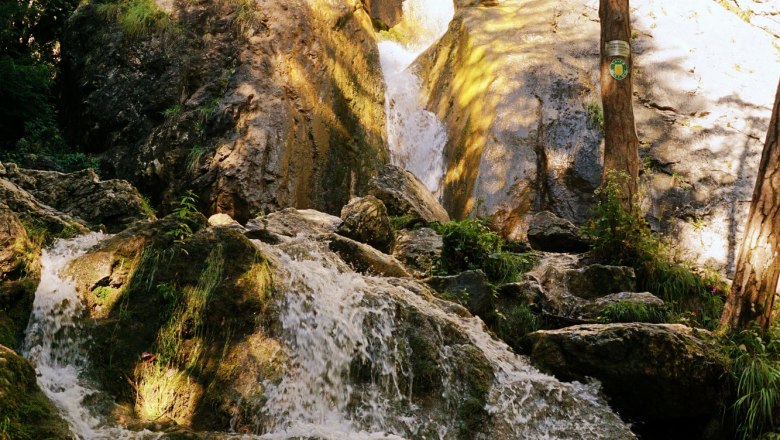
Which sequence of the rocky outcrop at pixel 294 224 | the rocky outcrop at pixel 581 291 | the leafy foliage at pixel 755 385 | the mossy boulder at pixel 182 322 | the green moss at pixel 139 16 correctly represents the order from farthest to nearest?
the green moss at pixel 139 16, the rocky outcrop at pixel 294 224, the rocky outcrop at pixel 581 291, the leafy foliage at pixel 755 385, the mossy boulder at pixel 182 322

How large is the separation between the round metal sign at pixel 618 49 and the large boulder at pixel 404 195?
325 cm

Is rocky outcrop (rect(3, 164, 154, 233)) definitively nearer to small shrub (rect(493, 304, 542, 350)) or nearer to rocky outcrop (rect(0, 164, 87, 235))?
rocky outcrop (rect(0, 164, 87, 235))

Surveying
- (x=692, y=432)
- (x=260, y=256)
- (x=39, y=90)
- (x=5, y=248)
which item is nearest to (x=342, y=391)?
(x=260, y=256)

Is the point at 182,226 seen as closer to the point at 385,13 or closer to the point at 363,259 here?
the point at 363,259

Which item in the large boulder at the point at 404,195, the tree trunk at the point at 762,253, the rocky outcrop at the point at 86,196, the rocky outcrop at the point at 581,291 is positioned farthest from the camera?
the large boulder at the point at 404,195

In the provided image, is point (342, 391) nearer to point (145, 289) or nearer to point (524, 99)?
point (145, 289)

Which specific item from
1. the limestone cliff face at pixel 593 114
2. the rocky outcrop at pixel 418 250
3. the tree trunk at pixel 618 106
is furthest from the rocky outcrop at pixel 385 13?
the rocky outcrop at pixel 418 250

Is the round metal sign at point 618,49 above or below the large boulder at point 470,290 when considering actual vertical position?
above

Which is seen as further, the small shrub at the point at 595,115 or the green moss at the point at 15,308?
the small shrub at the point at 595,115

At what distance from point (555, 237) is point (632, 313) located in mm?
2384

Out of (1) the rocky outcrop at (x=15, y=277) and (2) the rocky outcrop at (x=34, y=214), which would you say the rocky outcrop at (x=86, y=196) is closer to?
(2) the rocky outcrop at (x=34, y=214)

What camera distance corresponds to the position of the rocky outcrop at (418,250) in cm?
827

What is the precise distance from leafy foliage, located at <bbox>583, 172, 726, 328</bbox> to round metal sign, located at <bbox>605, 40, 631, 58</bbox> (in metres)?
1.66

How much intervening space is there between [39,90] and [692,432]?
1116cm
